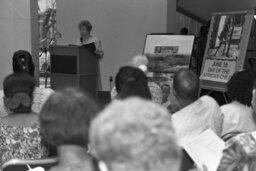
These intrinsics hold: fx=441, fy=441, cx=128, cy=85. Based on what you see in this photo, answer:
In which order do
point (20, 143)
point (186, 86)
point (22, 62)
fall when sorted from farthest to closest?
point (22, 62) < point (186, 86) < point (20, 143)

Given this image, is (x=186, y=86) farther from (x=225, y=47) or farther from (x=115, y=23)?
(x=115, y=23)

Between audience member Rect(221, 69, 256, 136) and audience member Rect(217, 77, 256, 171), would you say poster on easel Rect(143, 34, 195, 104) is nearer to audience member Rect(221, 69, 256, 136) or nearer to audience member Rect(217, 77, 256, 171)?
audience member Rect(221, 69, 256, 136)

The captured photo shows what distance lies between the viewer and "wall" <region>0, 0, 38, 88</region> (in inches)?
288

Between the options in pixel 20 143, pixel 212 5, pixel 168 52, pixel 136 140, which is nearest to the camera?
pixel 136 140

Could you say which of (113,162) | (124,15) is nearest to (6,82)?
(113,162)

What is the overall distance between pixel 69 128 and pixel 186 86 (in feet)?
4.63

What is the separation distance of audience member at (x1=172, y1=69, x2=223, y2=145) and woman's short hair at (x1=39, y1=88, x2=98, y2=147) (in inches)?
43.9

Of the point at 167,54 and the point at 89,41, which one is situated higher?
the point at 89,41

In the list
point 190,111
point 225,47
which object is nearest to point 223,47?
point 225,47

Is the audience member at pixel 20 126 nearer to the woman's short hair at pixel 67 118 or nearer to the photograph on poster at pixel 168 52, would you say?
the woman's short hair at pixel 67 118

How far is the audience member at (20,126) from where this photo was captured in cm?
256

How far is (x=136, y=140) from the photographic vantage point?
942 mm

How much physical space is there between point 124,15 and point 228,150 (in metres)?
8.05

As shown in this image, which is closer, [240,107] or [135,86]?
[135,86]
